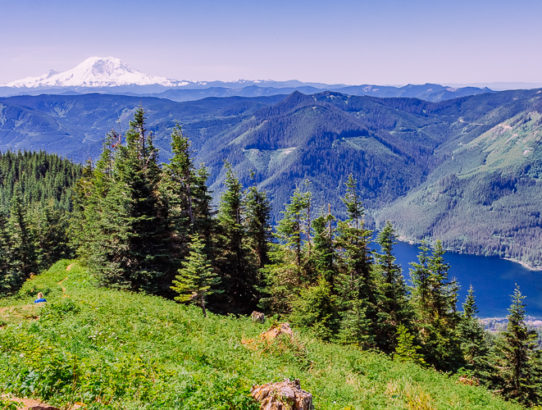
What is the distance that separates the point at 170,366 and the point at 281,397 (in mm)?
3989

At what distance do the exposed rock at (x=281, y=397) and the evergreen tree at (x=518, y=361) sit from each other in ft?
106

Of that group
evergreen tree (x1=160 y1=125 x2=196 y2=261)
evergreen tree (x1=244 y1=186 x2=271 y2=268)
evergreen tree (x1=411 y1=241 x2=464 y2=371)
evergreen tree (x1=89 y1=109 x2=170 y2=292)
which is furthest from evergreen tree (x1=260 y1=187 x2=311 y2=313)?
evergreen tree (x1=411 y1=241 x2=464 y2=371)

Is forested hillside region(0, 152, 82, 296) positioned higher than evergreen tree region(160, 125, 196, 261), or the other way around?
evergreen tree region(160, 125, 196, 261)

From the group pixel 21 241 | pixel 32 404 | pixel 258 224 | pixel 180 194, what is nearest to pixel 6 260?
pixel 21 241

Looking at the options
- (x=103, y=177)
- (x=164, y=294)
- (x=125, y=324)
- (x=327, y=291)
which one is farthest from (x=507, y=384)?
(x=103, y=177)

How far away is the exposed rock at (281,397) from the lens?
8.12 m

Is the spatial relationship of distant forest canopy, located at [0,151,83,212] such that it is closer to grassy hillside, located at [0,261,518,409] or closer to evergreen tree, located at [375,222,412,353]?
evergreen tree, located at [375,222,412,353]

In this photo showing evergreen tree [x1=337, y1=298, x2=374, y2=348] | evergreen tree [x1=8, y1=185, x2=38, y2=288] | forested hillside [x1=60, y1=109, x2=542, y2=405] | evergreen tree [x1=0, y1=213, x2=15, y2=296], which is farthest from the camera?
evergreen tree [x1=8, y1=185, x2=38, y2=288]

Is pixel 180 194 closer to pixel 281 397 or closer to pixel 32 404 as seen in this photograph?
pixel 32 404

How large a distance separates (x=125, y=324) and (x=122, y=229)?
52.0ft

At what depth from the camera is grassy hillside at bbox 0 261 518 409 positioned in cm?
788

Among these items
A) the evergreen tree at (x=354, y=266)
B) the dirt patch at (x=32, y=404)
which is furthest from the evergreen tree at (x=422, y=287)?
the dirt patch at (x=32, y=404)

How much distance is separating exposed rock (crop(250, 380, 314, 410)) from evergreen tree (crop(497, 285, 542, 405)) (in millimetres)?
32362

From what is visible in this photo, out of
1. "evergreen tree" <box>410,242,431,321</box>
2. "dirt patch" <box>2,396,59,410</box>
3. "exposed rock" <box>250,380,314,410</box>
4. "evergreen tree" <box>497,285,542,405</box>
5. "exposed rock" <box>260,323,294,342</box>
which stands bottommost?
"evergreen tree" <box>497,285,542,405</box>
